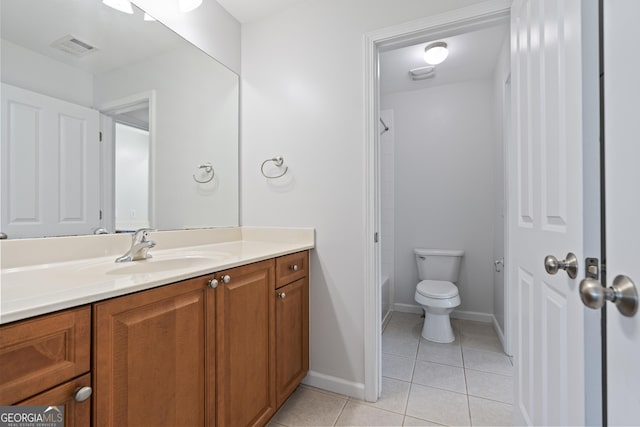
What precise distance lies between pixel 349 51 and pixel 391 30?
0.81ft

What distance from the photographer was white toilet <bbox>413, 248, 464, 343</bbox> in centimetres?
225

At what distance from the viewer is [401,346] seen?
2.21 m

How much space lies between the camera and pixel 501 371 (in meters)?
1.85

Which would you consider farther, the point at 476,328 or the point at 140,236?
the point at 476,328

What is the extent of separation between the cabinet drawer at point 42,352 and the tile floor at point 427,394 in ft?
3.52

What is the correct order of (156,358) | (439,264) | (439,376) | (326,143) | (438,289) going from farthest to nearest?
(439,264) → (438,289) → (439,376) → (326,143) → (156,358)

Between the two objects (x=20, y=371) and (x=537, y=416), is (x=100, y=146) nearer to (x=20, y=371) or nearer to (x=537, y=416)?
(x=20, y=371)

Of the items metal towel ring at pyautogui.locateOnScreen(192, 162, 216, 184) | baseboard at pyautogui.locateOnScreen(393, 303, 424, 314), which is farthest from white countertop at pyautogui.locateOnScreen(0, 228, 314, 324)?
baseboard at pyautogui.locateOnScreen(393, 303, 424, 314)

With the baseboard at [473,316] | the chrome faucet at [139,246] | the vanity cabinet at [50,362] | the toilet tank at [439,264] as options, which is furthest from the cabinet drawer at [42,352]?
the baseboard at [473,316]

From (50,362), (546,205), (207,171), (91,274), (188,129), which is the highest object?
(188,129)

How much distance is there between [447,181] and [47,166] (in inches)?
115

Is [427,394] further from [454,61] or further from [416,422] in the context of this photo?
[454,61]

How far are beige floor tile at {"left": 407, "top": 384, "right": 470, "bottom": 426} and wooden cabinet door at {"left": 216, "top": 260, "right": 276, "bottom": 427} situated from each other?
77cm

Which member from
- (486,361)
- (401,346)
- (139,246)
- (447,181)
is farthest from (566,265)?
(447,181)
